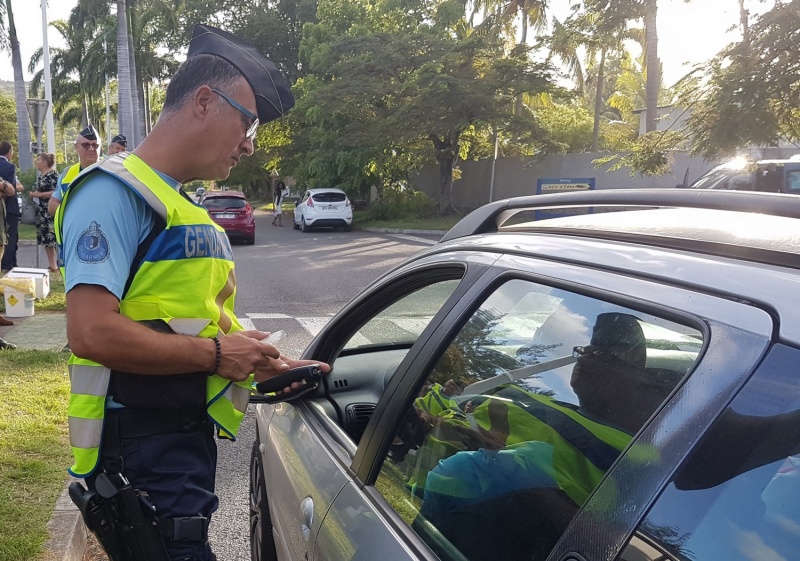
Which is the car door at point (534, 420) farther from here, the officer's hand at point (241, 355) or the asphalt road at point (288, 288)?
the asphalt road at point (288, 288)

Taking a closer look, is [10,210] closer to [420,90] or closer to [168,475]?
[168,475]

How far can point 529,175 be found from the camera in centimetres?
2755

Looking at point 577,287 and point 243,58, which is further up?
point 243,58

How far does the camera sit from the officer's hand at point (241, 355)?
1965 millimetres

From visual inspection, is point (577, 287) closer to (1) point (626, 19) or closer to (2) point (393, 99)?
(1) point (626, 19)

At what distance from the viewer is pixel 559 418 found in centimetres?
157

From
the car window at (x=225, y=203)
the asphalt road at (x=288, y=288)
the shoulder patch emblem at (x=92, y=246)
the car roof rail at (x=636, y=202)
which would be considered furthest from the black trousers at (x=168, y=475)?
the car window at (x=225, y=203)

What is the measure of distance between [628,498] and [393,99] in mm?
25696

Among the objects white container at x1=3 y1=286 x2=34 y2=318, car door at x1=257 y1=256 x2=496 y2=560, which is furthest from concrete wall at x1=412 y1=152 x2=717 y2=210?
car door at x1=257 y1=256 x2=496 y2=560

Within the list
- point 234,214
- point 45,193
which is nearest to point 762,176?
point 45,193

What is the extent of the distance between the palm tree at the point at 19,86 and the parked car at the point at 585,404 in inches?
1167

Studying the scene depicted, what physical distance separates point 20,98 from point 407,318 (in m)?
29.3

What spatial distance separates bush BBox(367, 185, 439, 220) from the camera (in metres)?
28.0

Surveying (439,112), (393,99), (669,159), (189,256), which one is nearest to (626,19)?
(669,159)
